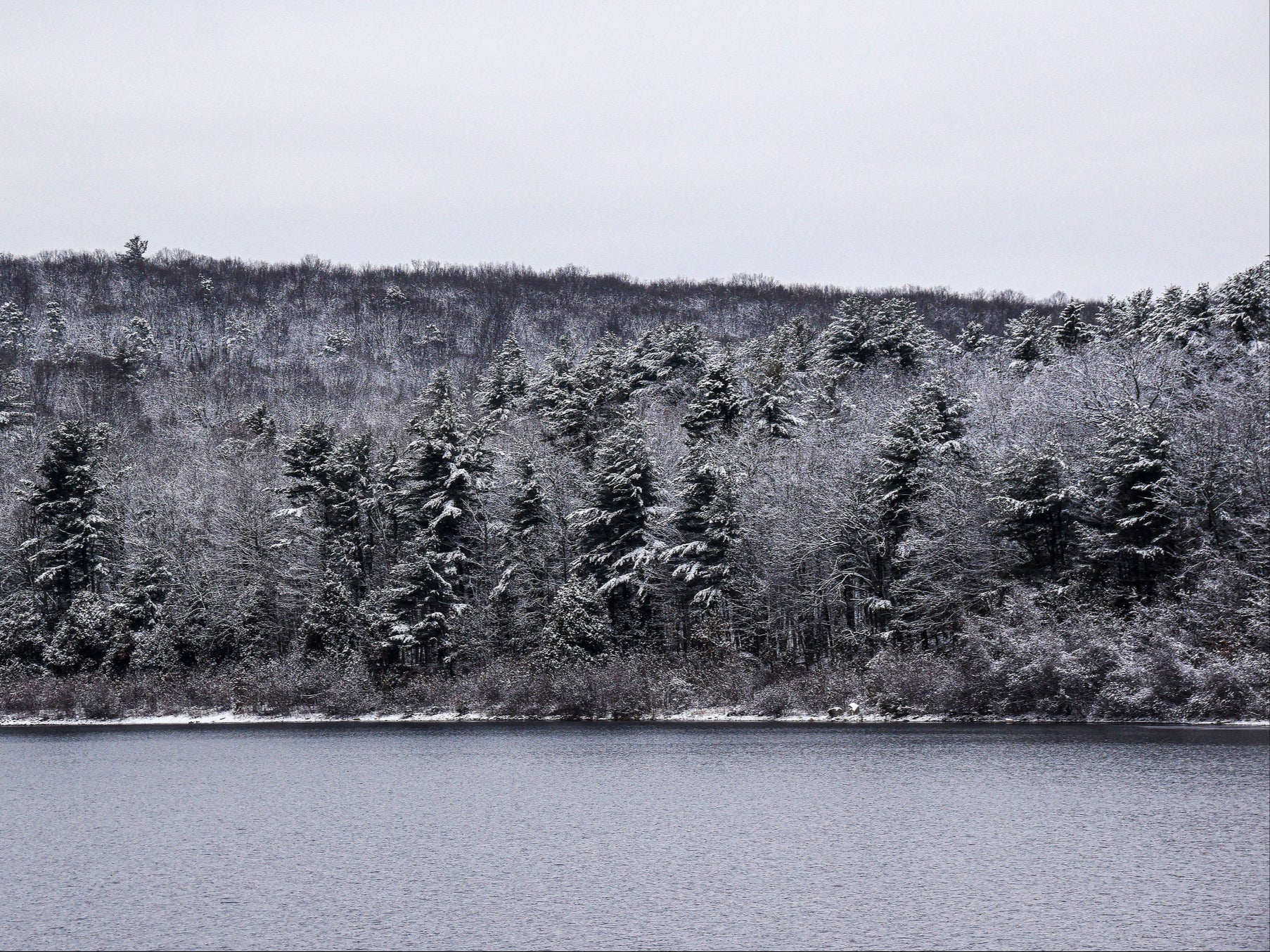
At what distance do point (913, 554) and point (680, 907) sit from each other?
136 feet

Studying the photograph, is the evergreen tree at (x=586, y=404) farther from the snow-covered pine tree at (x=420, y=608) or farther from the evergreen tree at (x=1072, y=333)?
the evergreen tree at (x=1072, y=333)

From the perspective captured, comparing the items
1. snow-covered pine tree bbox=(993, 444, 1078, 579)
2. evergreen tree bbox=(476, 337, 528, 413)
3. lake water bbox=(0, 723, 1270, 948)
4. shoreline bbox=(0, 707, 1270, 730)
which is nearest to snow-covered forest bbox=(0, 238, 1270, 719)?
snow-covered pine tree bbox=(993, 444, 1078, 579)

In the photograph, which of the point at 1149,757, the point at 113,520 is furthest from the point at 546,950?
the point at 113,520

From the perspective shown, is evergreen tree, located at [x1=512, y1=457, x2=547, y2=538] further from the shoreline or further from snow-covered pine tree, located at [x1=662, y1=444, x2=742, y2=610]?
the shoreline

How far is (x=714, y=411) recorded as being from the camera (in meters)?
75.9

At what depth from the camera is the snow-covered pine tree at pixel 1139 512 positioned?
5047 centimetres

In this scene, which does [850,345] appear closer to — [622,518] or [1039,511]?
[622,518]

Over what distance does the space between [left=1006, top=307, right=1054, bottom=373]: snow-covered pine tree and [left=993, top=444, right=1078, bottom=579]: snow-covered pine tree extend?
35472 millimetres

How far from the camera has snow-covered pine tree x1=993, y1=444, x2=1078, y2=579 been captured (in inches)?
2094

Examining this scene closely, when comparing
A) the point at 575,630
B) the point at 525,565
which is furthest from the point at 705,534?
the point at 525,565

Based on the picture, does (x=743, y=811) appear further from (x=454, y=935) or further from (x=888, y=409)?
(x=888, y=409)

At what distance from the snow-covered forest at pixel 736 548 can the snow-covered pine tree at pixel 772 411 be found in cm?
24

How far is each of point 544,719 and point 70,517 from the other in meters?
38.7

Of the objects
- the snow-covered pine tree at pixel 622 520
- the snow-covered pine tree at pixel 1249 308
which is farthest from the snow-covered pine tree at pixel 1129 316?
the snow-covered pine tree at pixel 622 520
